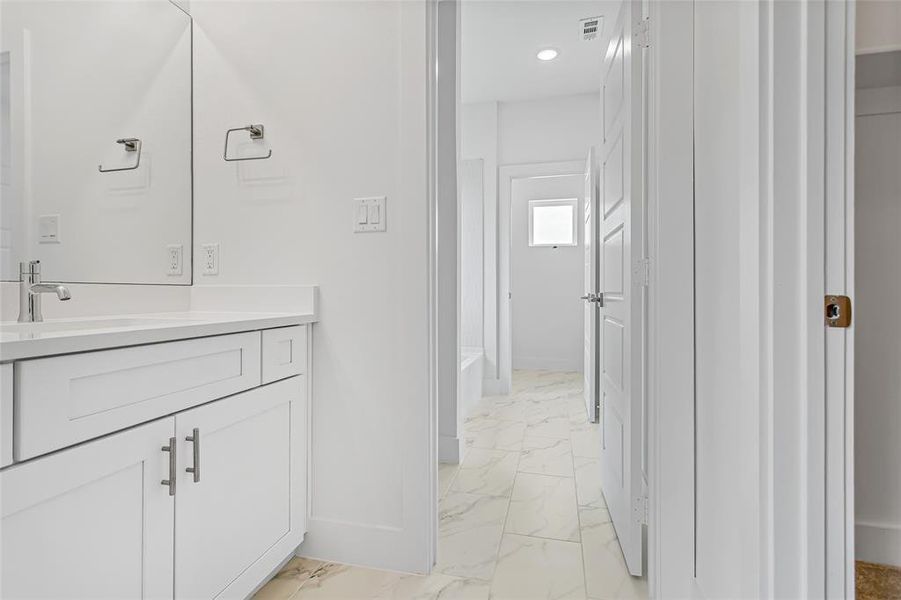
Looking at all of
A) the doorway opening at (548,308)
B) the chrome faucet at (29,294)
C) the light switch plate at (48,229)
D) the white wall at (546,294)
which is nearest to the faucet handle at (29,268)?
the chrome faucet at (29,294)

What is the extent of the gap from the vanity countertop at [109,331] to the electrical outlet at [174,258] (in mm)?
159

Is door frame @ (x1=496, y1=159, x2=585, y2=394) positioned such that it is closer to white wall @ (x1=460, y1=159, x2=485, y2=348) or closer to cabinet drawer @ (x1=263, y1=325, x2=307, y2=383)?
white wall @ (x1=460, y1=159, x2=485, y2=348)

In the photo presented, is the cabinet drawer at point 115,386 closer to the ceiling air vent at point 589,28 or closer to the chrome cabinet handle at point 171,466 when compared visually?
the chrome cabinet handle at point 171,466

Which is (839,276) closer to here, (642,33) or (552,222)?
(642,33)

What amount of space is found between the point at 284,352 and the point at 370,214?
20.4 inches

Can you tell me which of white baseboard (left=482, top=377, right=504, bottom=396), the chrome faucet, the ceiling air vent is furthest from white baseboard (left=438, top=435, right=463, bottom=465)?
the ceiling air vent

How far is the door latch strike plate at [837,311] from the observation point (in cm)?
74

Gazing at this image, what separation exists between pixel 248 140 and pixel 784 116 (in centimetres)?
157

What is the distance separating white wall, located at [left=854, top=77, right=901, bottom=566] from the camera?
1.32 m

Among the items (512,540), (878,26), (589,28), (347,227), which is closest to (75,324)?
(347,227)

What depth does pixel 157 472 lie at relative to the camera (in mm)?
1008

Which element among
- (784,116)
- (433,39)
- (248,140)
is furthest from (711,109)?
(248,140)

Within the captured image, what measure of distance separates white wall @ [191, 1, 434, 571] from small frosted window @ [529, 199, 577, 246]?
4.07 metres

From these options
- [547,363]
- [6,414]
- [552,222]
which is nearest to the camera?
[6,414]
